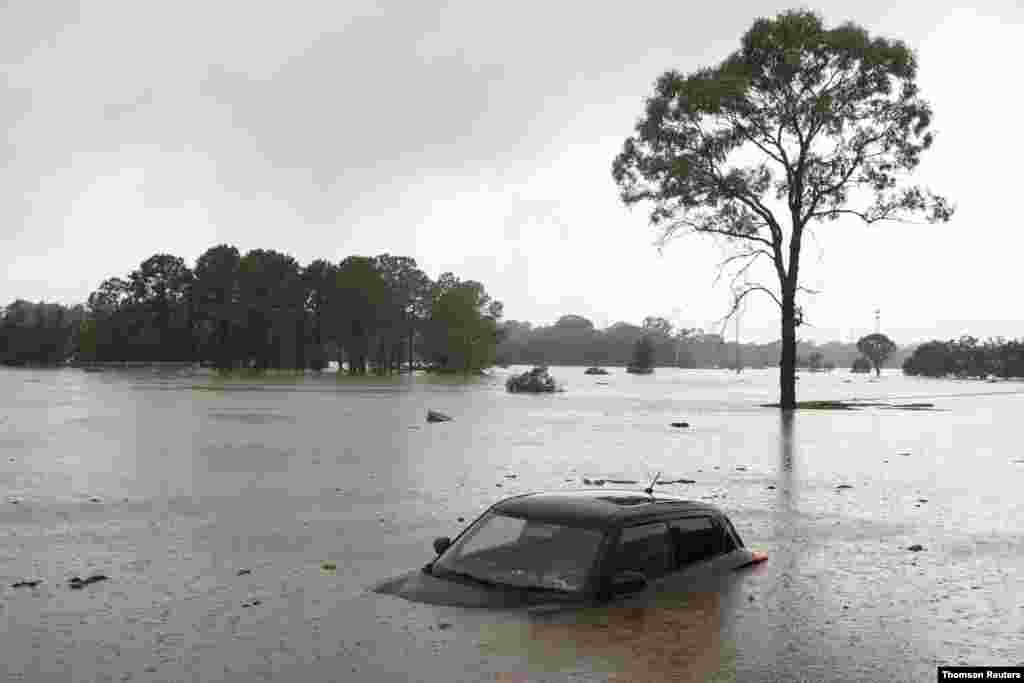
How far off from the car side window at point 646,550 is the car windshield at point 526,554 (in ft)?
0.81

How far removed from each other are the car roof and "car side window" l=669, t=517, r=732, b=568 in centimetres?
13

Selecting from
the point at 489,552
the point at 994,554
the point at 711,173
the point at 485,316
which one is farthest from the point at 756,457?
the point at 485,316

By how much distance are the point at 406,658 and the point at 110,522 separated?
306 inches

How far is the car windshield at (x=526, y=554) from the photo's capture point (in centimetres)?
782

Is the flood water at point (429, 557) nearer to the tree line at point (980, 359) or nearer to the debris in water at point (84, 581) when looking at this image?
the debris in water at point (84, 581)

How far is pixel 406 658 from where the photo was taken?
22.9ft

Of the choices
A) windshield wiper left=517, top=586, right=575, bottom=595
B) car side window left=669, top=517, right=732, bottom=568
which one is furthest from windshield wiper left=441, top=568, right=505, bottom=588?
car side window left=669, top=517, right=732, bottom=568

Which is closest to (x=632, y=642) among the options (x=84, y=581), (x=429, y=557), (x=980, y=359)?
(x=429, y=557)

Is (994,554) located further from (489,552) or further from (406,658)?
(406,658)

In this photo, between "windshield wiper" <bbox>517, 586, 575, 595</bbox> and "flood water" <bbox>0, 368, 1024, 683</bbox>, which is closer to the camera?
"flood water" <bbox>0, 368, 1024, 683</bbox>

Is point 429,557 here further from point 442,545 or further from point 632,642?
point 632,642

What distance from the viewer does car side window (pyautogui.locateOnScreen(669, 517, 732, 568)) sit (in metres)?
8.50

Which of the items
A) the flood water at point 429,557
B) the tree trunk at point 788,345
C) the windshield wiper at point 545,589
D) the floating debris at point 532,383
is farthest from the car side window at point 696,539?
the floating debris at point 532,383

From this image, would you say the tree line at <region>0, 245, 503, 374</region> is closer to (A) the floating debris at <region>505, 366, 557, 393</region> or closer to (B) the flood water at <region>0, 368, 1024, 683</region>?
(A) the floating debris at <region>505, 366, 557, 393</region>
